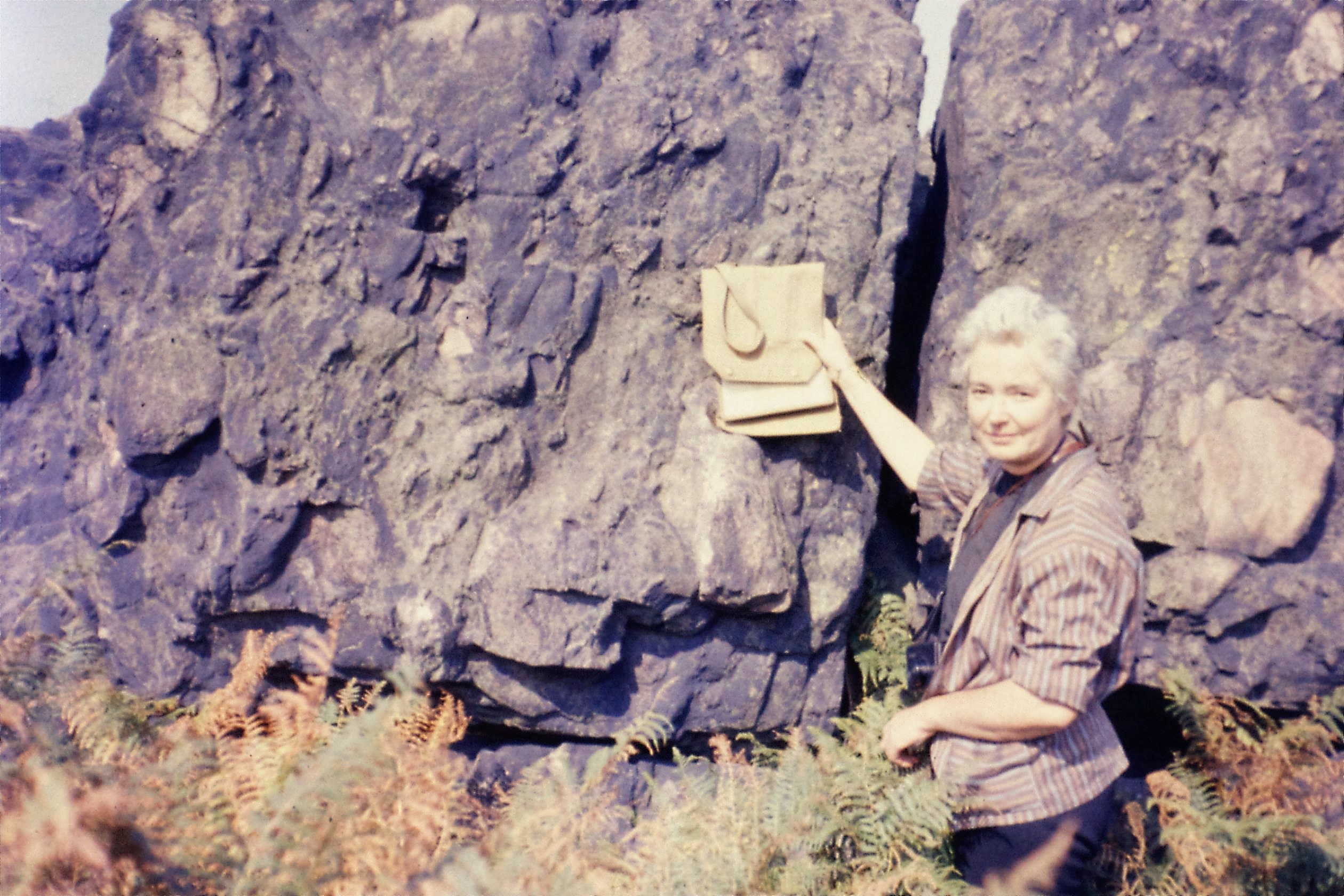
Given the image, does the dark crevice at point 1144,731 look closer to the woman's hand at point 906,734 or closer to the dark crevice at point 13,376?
the woman's hand at point 906,734

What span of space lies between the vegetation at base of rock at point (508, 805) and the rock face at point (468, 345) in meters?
0.26

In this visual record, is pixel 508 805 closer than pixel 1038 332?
No

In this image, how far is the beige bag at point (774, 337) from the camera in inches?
118

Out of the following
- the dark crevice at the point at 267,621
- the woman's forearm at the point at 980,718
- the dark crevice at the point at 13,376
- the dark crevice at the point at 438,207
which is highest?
the dark crevice at the point at 438,207

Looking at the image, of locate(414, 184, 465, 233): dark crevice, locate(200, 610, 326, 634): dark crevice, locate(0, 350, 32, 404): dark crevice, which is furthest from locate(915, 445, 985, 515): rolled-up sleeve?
→ locate(0, 350, 32, 404): dark crevice

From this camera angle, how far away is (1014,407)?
83.4 inches

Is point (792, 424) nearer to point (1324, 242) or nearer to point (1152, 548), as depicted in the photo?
point (1152, 548)

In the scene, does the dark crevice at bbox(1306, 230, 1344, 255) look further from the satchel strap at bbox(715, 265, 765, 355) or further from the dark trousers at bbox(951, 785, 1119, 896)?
the dark trousers at bbox(951, 785, 1119, 896)

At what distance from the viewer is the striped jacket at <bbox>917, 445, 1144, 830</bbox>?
1.86m

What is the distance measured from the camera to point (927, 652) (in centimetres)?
247

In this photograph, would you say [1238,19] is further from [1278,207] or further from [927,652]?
[927,652]

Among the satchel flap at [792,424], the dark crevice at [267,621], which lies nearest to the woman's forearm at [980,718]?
the satchel flap at [792,424]

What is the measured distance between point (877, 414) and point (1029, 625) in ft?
3.69

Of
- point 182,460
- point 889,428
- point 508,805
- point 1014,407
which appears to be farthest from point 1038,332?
point 182,460
